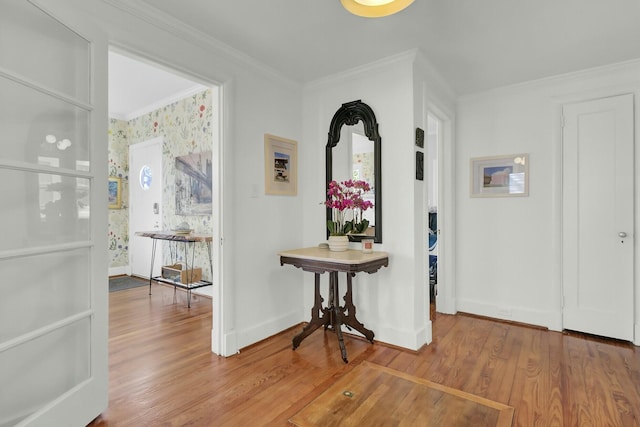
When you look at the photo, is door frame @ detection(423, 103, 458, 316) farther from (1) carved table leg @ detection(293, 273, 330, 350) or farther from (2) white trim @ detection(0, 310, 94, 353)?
(2) white trim @ detection(0, 310, 94, 353)

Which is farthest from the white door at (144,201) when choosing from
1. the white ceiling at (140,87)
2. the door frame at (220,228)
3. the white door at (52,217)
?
the white door at (52,217)

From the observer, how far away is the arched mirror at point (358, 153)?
2955 millimetres

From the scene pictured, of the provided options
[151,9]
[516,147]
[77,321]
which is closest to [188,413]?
[77,321]

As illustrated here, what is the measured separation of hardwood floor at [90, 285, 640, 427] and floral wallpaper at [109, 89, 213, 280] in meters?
1.61

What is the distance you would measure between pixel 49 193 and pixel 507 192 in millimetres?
3721

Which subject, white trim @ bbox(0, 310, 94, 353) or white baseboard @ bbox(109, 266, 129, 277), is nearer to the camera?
white trim @ bbox(0, 310, 94, 353)

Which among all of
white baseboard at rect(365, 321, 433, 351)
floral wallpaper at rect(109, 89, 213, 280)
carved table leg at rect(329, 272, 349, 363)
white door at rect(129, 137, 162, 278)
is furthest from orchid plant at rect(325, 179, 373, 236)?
white door at rect(129, 137, 162, 278)

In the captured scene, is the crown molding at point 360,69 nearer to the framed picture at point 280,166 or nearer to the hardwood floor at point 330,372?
the framed picture at point 280,166

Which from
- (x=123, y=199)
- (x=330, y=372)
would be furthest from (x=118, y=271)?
(x=330, y=372)

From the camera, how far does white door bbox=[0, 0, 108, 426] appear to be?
1.46 meters

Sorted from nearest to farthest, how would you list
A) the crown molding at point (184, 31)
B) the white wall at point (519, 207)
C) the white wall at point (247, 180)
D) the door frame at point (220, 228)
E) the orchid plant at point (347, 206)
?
the crown molding at point (184, 31), the white wall at point (247, 180), the door frame at point (220, 228), the orchid plant at point (347, 206), the white wall at point (519, 207)

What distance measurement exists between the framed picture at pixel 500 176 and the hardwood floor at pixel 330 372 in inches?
52.9

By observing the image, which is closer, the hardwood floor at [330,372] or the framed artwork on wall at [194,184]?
the hardwood floor at [330,372]

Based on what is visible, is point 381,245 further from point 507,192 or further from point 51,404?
point 51,404
